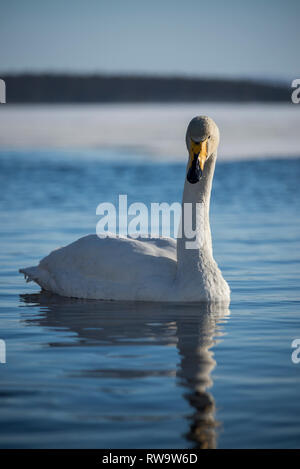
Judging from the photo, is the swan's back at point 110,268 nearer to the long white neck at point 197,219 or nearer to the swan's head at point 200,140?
the long white neck at point 197,219

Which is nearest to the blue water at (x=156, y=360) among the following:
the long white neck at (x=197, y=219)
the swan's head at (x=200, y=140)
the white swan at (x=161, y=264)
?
the white swan at (x=161, y=264)

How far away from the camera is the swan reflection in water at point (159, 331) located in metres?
6.30

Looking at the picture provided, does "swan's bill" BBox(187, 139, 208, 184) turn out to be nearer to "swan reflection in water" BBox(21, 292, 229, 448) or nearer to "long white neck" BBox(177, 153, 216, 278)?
"long white neck" BBox(177, 153, 216, 278)

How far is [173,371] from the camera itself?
7.09m

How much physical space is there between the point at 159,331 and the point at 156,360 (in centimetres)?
114

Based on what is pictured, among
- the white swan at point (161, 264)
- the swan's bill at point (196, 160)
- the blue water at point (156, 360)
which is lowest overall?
the blue water at point (156, 360)

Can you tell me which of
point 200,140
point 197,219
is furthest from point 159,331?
point 200,140

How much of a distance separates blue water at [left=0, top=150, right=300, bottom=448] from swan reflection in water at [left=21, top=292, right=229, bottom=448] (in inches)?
0.4

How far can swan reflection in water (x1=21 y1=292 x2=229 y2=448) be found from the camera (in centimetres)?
630

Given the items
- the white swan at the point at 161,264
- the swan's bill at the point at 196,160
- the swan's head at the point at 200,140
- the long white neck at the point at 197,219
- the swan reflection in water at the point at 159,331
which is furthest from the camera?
the long white neck at the point at 197,219

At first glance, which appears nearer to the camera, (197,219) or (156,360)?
(156,360)

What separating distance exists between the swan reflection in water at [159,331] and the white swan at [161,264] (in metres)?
0.13

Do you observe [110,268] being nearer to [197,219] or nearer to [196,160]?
[197,219]

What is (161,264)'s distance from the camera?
9.87m
